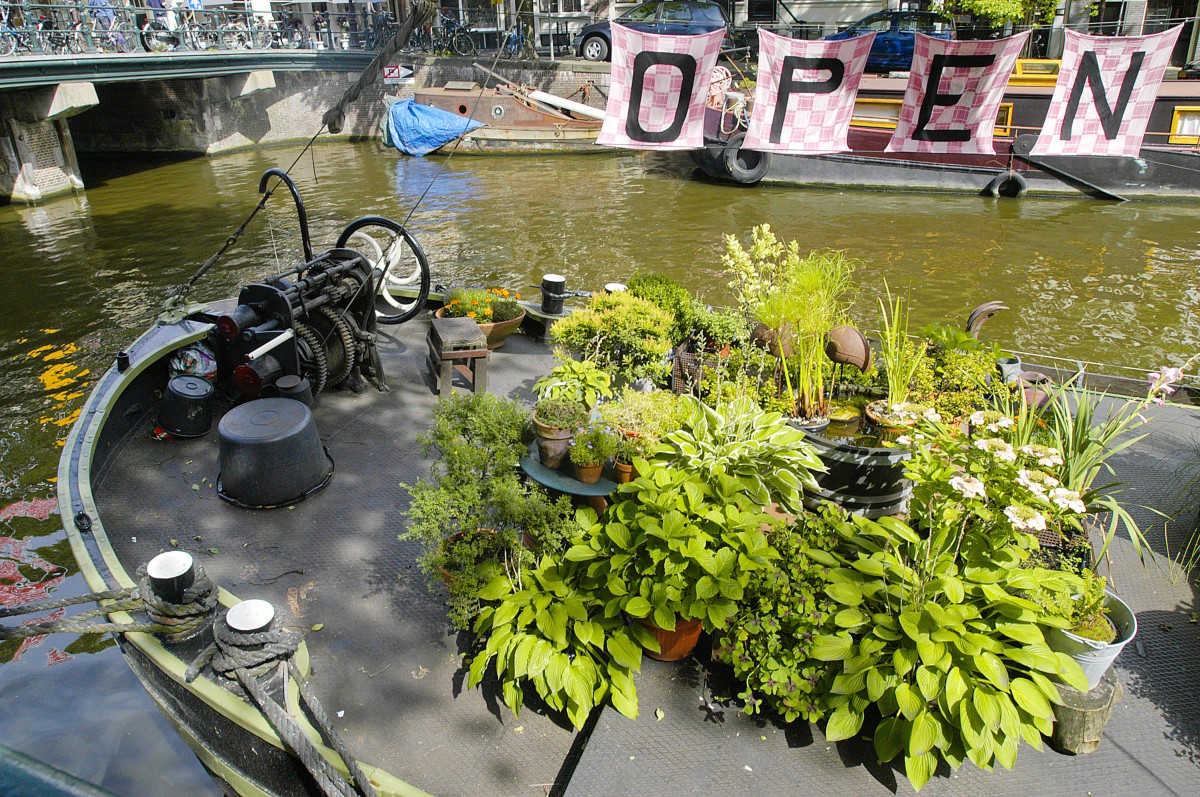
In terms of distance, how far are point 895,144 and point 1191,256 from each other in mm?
10208

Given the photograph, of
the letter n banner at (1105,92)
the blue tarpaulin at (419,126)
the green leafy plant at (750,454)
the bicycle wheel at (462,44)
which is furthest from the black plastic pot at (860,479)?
the bicycle wheel at (462,44)

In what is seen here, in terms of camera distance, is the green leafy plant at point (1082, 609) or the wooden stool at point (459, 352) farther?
the wooden stool at point (459, 352)

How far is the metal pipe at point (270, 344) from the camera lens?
5.62m

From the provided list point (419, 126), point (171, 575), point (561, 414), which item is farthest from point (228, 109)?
point (171, 575)

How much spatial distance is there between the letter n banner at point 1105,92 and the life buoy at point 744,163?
1184 cm

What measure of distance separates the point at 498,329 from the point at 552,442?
2838 mm

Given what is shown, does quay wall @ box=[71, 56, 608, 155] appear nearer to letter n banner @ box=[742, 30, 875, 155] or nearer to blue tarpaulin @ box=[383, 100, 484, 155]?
blue tarpaulin @ box=[383, 100, 484, 155]

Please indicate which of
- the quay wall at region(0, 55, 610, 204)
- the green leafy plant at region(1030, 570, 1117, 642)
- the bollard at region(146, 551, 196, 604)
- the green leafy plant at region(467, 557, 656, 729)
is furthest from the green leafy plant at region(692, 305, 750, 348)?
the quay wall at region(0, 55, 610, 204)

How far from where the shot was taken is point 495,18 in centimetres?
3403

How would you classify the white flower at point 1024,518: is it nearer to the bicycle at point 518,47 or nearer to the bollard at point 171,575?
the bollard at point 171,575

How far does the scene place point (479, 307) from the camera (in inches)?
289

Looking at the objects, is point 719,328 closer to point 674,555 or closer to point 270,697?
point 674,555

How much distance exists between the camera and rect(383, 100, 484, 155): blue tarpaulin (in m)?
24.8

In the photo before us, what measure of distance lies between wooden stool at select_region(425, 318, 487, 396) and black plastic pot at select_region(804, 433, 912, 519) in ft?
9.62
